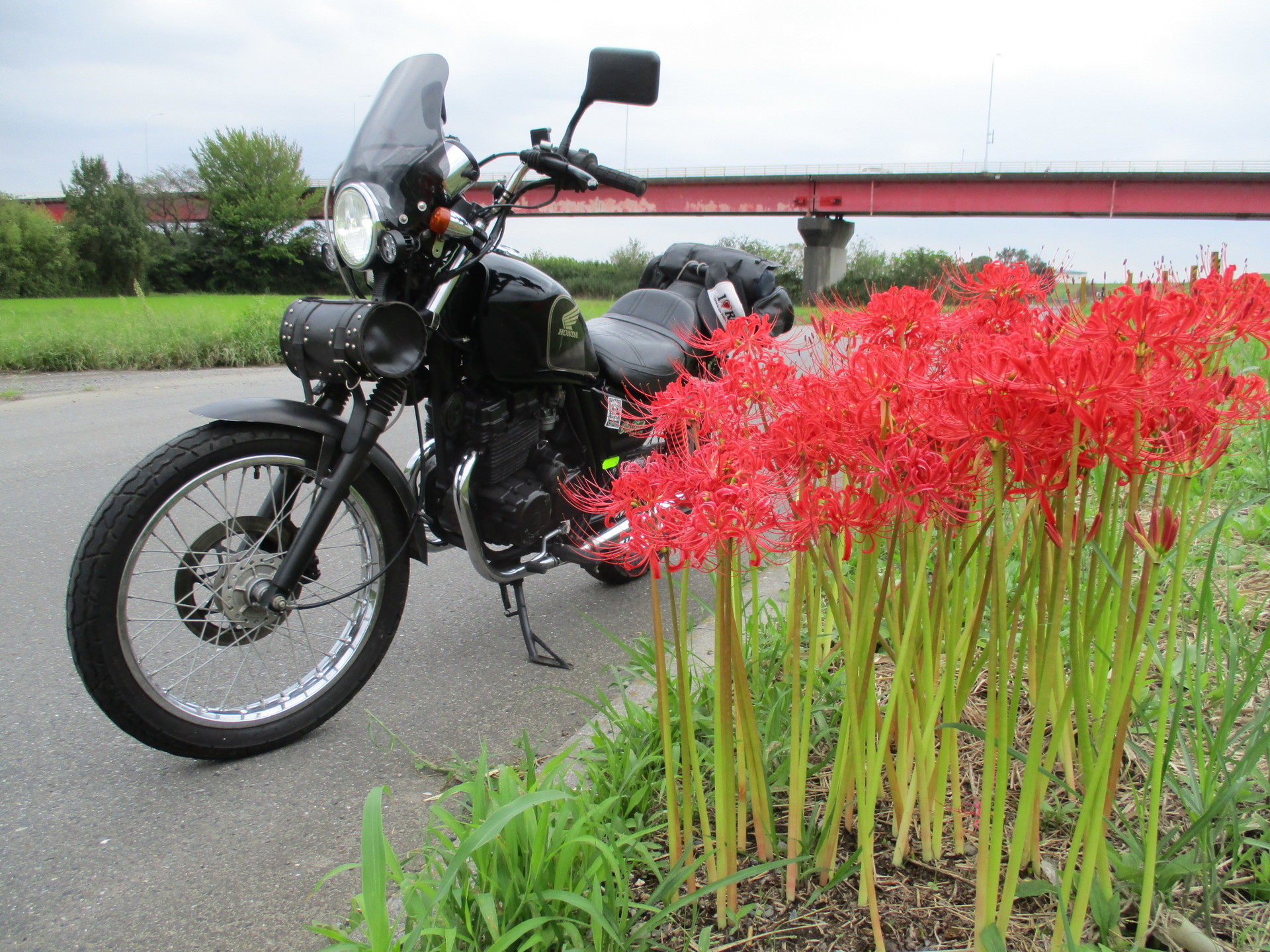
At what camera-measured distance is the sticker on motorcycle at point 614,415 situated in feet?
9.96

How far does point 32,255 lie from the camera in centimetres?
3941

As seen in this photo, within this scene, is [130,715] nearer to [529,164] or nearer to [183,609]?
[183,609]

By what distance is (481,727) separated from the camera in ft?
7.89

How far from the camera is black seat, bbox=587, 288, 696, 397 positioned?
3.11 meters

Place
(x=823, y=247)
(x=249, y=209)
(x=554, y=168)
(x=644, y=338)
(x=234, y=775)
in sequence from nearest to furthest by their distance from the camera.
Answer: (x=234, y=775)
(x=554, y=168)
(x=644, y=338)
(x=823, y=247)
(x=249, y=209)

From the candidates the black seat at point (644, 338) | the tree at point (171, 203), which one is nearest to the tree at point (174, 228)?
the tree at point (171, 203)

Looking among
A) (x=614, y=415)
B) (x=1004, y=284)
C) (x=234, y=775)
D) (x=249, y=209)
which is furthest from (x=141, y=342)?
(x=249, y=209)

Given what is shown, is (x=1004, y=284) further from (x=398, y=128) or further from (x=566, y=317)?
(x=398, y=128)

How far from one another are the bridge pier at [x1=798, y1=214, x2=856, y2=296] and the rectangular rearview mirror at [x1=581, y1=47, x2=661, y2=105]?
36.1m

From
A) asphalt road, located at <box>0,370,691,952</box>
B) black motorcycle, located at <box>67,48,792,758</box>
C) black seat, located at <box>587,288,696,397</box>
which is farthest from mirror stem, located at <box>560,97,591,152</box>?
asphalt road, located at <box>0,370,691,952</box>

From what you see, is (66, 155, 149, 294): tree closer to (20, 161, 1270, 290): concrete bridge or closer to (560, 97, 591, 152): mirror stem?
(20, 161, 1270, 290): concrete bridge

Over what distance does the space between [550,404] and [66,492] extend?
3.34 m

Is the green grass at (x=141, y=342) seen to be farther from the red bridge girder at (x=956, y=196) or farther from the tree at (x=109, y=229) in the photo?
the tree at (x=109, y=229)

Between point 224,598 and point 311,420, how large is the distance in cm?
52
